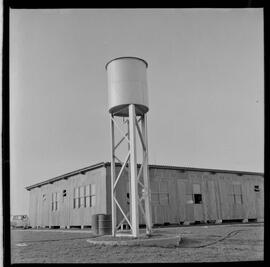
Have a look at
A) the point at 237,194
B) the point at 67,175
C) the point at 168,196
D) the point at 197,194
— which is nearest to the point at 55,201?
the point at 67,175

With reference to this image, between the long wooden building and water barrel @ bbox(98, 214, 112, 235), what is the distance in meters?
4.42

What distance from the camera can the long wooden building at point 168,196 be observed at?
21.1 meters

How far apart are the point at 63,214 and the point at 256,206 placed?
44.5 ft

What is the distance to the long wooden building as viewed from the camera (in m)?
21.1

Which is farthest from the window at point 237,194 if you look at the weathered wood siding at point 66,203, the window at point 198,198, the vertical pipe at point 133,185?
the vertical pipe at point 133,185

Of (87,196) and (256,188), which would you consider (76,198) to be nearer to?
(87,196)

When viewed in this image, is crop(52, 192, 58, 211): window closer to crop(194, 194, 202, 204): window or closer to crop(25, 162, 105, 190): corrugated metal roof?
crop(25, 162, 105, 190): corrugated metal roof

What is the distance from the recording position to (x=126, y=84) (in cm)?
1159

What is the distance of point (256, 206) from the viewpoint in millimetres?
26688

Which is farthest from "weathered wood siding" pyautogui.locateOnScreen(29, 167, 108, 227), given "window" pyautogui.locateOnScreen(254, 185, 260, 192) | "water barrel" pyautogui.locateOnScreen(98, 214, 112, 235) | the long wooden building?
"window" pyautogui.locateOnScreen(254, 185, 260, 192)

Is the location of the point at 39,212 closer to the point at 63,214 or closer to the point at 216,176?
the point at 63,214
